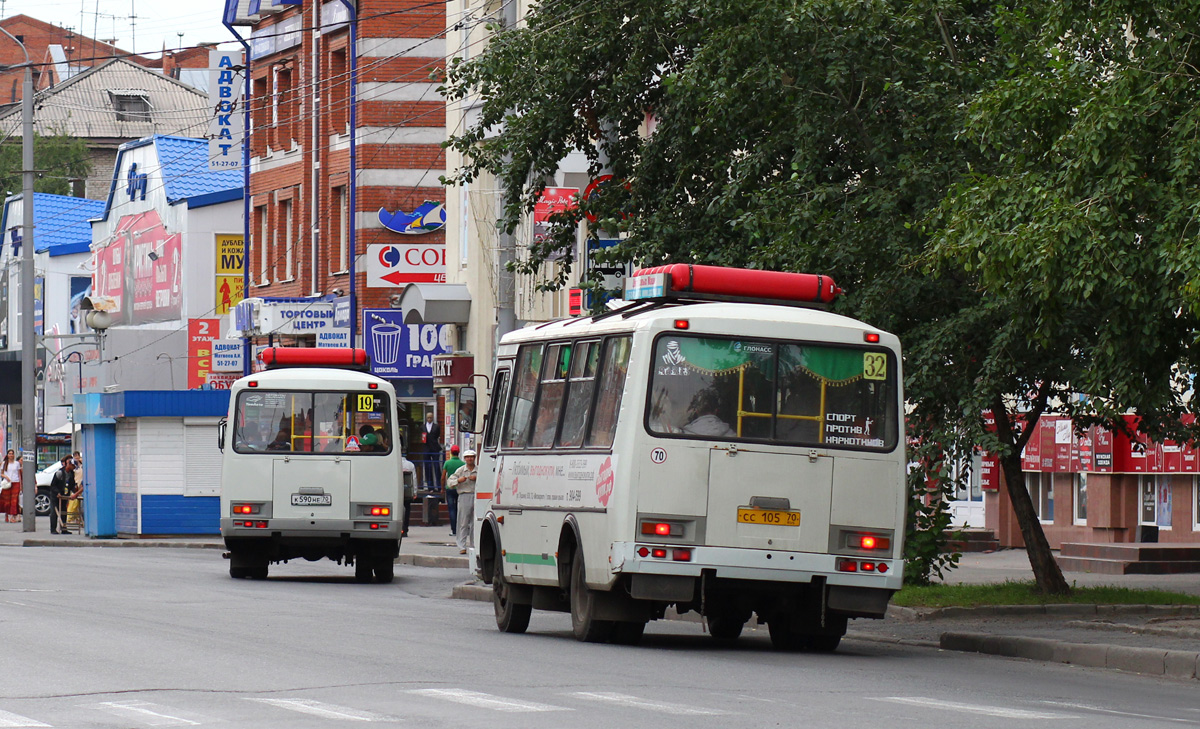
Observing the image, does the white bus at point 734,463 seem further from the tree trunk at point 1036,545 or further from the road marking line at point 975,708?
the tree trunk at point 1036,545

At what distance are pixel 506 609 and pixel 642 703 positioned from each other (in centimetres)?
646

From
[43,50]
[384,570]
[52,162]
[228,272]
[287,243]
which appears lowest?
[384,570]

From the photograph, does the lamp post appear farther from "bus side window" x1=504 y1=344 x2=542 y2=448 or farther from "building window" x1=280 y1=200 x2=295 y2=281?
"bus side window" x1=504 y1=344 x2=542 y2=448

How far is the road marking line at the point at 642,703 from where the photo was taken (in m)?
11.1

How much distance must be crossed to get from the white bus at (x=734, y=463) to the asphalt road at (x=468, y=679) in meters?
0.51

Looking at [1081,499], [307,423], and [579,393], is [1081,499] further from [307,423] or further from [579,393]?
[579,393]

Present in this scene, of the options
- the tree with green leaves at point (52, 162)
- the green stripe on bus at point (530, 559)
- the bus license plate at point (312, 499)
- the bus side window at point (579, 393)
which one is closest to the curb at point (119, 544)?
the bus license plate at point (312, 499)

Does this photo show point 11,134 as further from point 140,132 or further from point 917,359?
point 917,359

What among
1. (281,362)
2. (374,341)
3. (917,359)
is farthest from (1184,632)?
(374,341)

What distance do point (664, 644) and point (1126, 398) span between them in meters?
4.13

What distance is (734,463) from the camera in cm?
1537

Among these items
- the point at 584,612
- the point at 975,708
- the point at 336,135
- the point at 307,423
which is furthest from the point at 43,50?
the point at 975,708

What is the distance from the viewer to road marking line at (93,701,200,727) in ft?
34.0

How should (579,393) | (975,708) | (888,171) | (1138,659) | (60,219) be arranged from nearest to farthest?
(975,708) < (1138,659) < (579,393) < (888,171) < (60,219)
